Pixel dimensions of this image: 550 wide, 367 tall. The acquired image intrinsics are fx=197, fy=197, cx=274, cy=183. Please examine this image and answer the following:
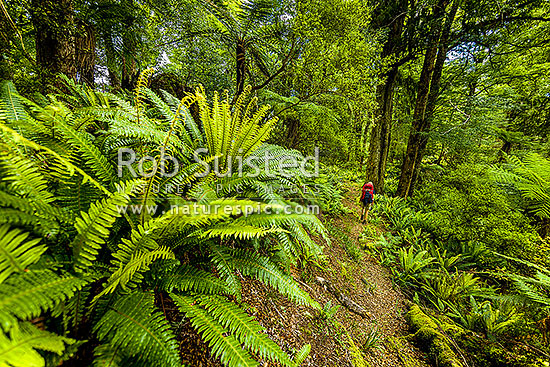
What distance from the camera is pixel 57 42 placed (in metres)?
2.34

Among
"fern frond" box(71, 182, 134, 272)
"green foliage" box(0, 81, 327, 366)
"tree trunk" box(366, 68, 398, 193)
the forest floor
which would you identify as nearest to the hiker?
"tree trunk" box(366, 68, 398, 193)

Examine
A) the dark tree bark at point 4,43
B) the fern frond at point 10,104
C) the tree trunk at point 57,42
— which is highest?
the tree trunk at point 57,42

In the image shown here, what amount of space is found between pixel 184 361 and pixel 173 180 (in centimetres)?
99

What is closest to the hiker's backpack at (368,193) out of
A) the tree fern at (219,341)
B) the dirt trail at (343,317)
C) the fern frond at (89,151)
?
the dirt trail at (343,317)

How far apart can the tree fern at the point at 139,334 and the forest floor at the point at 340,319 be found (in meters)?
0.34

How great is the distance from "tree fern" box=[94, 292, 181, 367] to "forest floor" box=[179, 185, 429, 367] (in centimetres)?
34

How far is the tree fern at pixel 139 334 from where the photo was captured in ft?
2.23

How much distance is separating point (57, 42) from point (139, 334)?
346 cm

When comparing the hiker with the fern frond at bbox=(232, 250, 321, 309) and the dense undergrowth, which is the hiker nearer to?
the dense undergrowth

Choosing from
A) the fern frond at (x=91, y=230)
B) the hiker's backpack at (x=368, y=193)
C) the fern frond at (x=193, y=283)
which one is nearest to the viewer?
the fern frond at (x=91, y=230)

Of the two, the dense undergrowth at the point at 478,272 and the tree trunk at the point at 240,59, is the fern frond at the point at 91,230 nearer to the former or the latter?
the tree trunk at the point at 240,59

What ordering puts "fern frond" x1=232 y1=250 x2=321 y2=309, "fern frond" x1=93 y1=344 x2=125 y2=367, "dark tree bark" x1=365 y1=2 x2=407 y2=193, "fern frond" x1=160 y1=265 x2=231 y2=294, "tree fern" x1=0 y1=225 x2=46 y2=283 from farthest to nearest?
"dark tree bark" x1=365 y1=2 x2=407 y2=193 → "fern frond" x1=232 y1=250 x2=321 y2=309 → "fern frond" x1=160 y1=265 x2=231 y2=294 → "fern frond" x1=93 y1=344 x2=125 y2=367 → "tree fern" x1=0 y1=225 x2=46 y2=283

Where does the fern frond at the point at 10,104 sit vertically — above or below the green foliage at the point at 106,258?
above

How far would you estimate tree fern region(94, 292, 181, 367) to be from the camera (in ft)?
2.23
